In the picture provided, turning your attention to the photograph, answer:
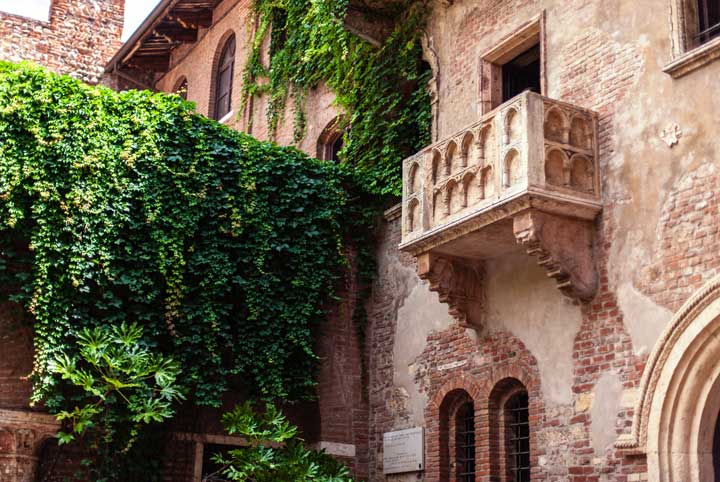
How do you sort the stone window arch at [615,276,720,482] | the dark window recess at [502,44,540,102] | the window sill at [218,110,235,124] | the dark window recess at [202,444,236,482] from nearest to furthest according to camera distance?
the stone window arch at [615,276,720,482], the dark window recess at [502,44,540,102], the dark window recess at [202,444,236,482], the window sill at [218,110,235,124]

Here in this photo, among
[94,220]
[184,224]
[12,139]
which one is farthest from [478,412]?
[12,139]

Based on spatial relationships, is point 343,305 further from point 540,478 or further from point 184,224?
point 540,478

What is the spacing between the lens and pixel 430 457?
11320 mm

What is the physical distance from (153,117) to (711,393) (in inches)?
299

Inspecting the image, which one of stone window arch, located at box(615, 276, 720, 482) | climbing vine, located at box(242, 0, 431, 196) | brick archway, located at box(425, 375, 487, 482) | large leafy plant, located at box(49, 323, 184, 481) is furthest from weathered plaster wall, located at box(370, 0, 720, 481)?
large leafy plant, located at box(49, 323, 184, 481)

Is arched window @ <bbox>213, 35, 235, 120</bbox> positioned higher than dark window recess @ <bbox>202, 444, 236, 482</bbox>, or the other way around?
arched window @ <bbox>213, 35, 235, 120</bbox>

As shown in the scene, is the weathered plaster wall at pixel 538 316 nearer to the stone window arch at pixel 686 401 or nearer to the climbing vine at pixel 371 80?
the stone window arch at pixel 686 401

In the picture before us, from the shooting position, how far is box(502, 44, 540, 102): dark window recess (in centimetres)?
1164

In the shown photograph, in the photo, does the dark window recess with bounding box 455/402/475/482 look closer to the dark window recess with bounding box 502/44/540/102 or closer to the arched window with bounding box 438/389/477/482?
the arched window with bounding box 438/389/477/482

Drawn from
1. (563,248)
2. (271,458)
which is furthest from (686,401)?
(271,458)

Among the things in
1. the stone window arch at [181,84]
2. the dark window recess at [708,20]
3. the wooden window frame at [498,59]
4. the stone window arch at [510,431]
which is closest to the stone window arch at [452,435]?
the stone window arch at [510,431]

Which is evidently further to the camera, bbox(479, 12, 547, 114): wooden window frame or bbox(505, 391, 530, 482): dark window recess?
bbox(479, 12, 547, 114): wooden window frame

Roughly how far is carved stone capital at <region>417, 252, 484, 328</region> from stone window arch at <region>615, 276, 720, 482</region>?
9.74 feet

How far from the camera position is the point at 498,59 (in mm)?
11609
